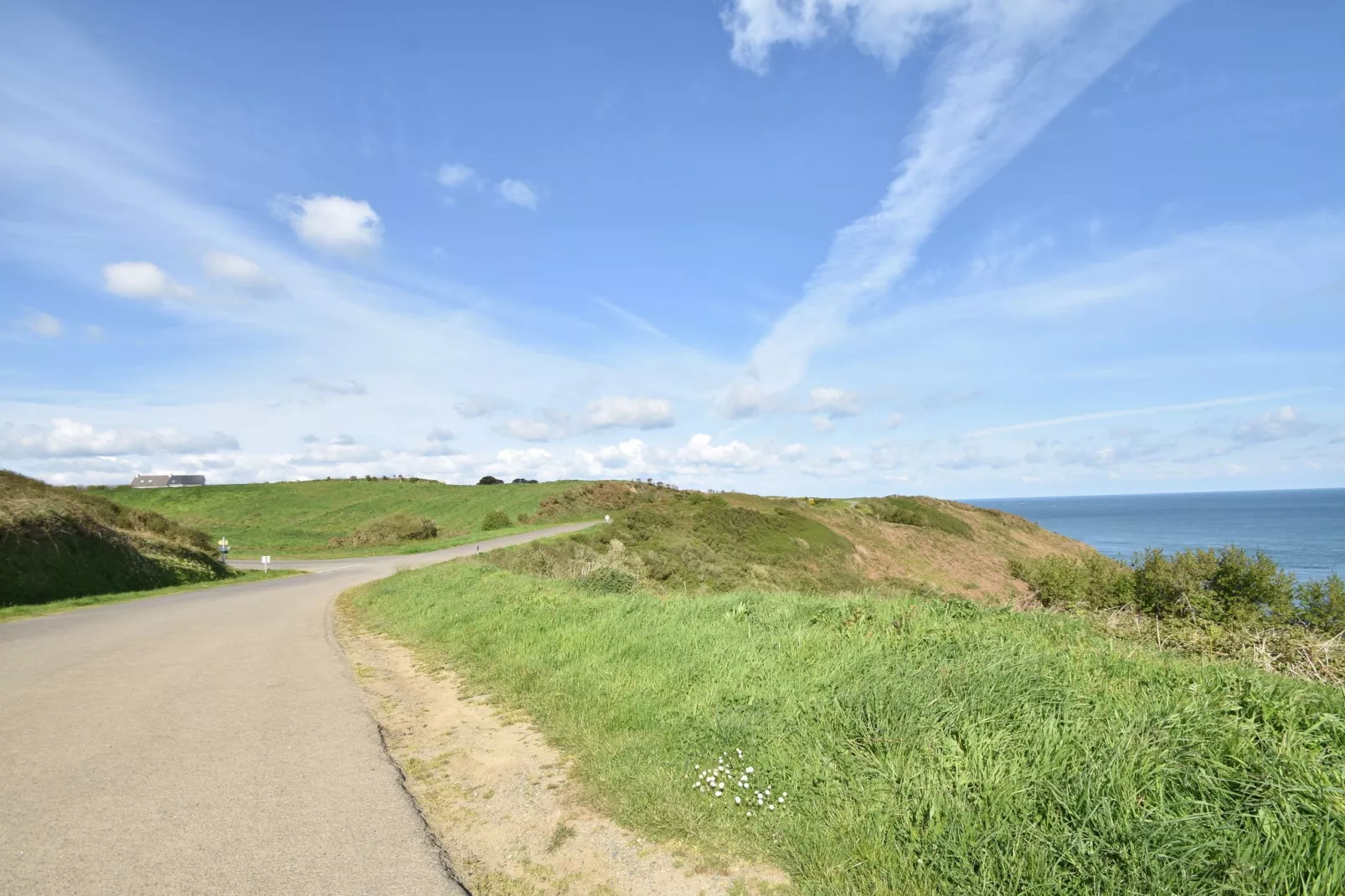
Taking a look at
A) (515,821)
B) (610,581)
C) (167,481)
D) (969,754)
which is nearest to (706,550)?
(610,581)

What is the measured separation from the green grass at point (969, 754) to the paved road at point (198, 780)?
176cm

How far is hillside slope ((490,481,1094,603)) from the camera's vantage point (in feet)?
94.8

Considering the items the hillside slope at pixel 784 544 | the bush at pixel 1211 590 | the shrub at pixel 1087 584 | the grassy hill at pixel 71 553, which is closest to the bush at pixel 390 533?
the hillside slope at pixel 784 544

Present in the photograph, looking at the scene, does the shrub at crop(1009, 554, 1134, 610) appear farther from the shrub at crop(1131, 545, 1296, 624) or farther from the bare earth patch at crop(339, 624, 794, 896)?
the bare earth patch at crop(339, 624, 794, 896)

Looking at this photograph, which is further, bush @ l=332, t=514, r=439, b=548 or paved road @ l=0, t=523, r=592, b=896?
bush @ l=332, t=514, r=439, b=548

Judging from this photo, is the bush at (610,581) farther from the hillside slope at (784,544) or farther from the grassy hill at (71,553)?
the grassy hill at (71,553)

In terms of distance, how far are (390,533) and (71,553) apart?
1134 inches

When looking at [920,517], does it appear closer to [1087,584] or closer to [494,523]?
[1087,584]

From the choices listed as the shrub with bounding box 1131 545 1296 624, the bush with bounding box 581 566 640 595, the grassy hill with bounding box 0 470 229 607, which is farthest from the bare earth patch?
the shrub with bounding box 1131 545 1296 624

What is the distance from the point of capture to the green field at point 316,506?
56.8 metres

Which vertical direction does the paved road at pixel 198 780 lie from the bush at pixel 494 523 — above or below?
below

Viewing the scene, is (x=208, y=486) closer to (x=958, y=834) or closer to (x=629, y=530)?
(x=629, y=530)

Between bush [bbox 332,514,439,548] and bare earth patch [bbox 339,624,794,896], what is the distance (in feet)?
151

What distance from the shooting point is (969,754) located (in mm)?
4715
